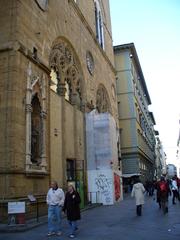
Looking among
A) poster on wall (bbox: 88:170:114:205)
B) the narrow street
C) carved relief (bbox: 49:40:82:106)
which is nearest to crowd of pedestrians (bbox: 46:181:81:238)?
the narrow street

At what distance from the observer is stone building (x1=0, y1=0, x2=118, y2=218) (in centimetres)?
1427

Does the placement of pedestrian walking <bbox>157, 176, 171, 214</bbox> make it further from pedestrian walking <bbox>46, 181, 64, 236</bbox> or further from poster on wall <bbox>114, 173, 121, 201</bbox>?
poster on wall <bbox>114, 173, 121, 201</bbox>

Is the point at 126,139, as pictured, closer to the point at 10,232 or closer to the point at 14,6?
the point at 14,6

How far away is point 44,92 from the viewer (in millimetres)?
17156

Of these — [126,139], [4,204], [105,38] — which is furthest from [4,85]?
[126,139]

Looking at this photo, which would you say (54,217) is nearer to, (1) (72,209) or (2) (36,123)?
(1) (72,209)

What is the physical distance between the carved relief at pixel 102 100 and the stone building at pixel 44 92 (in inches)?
46.5

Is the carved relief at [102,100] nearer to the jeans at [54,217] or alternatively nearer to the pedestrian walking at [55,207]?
the pedestrian walking at [55,207]

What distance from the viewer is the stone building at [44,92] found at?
1427 centimetres

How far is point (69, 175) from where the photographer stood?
68.7ft

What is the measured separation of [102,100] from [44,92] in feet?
47.0

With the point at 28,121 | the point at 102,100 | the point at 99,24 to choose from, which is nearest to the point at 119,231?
the point at 28,121

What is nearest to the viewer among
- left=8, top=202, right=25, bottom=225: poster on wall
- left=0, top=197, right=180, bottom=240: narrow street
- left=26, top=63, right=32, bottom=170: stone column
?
left=0, top=197, right=180, bottom=240: narrow street

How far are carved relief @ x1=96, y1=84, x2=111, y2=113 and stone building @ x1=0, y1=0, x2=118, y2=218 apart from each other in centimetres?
118
